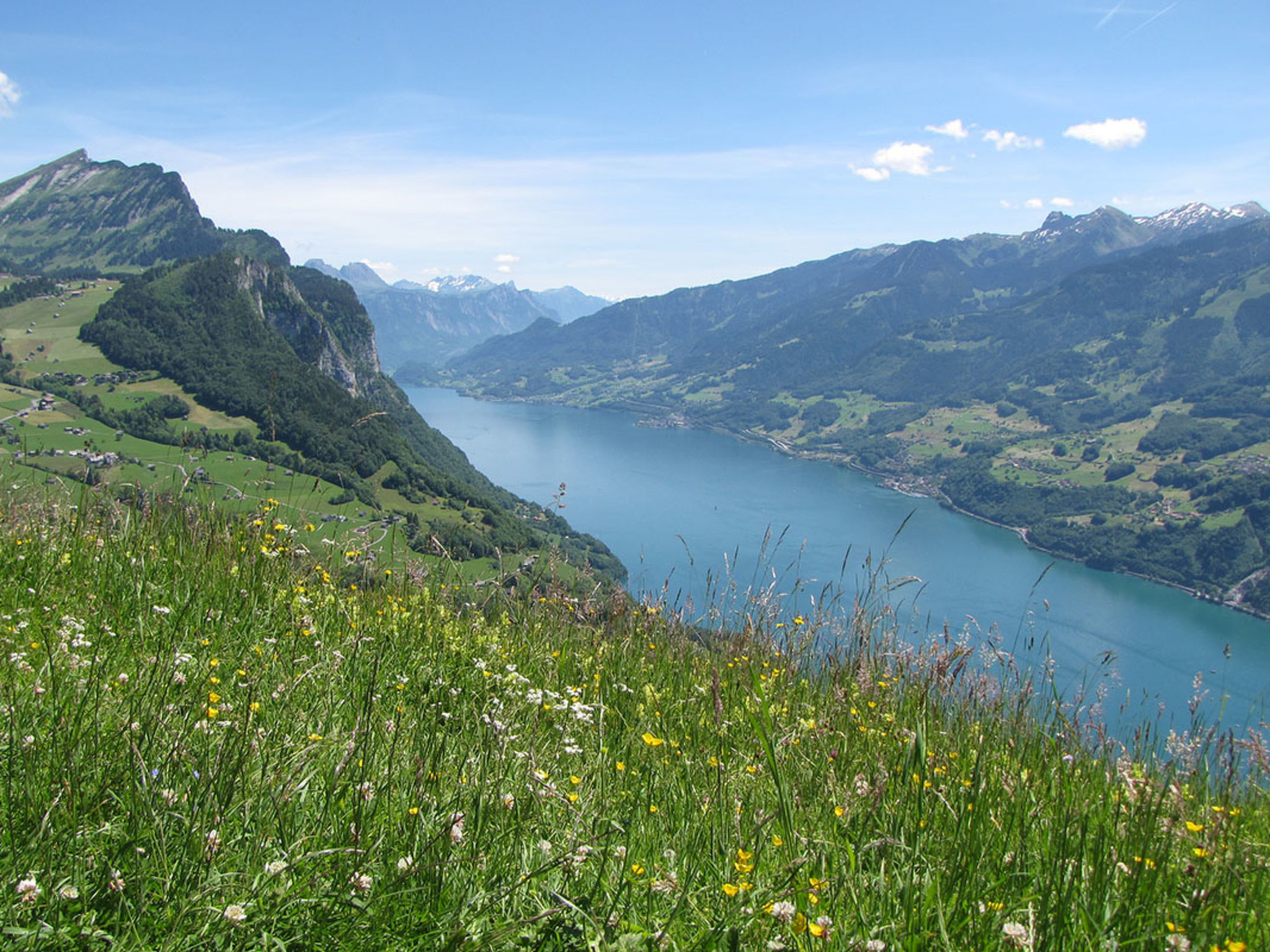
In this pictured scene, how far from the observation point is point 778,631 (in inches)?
198

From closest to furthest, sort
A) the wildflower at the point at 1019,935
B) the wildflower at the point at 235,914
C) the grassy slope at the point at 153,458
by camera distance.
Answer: the wildflower at the point at 235,914
the wildflower at the point at 1019,935
the grassy slope at the point at 153,458

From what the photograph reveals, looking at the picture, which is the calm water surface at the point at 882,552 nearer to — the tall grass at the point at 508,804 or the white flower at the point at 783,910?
the tall grass at the point at 508,804

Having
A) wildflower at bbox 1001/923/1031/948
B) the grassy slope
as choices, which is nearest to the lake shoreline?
the grassy slope

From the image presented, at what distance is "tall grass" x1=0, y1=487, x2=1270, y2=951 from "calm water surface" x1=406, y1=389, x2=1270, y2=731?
1631 millimetres

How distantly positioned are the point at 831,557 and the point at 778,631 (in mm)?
72648

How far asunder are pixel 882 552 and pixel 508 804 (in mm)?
70694

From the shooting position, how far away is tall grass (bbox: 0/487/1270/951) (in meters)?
1.64

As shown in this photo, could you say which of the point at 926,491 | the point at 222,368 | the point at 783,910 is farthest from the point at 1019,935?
the point at 222,368

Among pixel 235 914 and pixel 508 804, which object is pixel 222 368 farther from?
pixel 235 914

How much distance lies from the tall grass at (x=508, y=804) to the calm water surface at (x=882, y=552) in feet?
5.35

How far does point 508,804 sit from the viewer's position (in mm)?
2064

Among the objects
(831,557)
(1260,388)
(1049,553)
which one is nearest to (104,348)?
(831,557)

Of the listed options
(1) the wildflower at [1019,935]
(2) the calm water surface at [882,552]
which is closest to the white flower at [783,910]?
(1) the wildflower at [1019,935]

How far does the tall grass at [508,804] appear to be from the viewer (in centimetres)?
164
